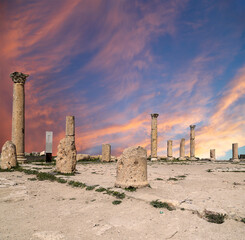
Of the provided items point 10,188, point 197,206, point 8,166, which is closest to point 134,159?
point 197,206

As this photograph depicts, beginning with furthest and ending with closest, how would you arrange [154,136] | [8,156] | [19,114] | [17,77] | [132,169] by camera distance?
[154,136] → [17,77] → [19,114] → [8,156] → [132,169]

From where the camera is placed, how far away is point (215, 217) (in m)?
4.39

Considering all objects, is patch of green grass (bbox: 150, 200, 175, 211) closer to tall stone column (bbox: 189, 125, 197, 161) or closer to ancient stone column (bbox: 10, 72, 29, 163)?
ancient stone column (bbox: 10, 72, 29, 163)

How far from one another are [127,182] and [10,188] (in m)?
4.15

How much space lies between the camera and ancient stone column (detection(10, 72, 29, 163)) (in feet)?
56.8

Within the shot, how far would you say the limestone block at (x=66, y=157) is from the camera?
10981 millimetres

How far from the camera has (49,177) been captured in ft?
31.2

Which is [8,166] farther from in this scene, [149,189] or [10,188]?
[149,189]

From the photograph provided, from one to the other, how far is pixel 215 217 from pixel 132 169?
9.90 feet

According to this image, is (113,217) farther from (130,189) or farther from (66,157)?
(66,157)

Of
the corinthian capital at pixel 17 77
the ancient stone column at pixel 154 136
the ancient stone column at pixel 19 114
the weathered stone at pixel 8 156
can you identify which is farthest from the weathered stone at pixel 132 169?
the ancient stone column at pixel 154 136

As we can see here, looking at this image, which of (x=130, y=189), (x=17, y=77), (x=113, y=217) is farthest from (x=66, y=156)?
(x=17, y=77)

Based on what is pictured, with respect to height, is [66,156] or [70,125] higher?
[70,125]

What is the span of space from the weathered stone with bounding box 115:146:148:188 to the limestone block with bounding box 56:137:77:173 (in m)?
4.74
